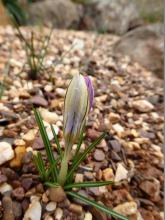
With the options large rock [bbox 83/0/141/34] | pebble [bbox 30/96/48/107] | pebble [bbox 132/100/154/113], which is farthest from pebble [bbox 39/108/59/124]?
large rock [bbox 83/0/141/34]

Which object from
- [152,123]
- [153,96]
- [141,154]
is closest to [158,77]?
[153,96]

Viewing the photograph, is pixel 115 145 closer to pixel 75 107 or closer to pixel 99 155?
pixel 99 155

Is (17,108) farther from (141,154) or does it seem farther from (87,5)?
(87,5)

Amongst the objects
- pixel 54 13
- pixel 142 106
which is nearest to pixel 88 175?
pixel 142 106

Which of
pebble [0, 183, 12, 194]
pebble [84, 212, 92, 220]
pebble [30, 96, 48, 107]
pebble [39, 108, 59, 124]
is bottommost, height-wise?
pebble [84, 212, 92, 220]

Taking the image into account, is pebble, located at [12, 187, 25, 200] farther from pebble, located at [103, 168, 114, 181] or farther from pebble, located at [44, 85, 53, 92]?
pebble, located at [44, 85, 53, 92]

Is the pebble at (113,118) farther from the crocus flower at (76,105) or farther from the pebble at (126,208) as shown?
the crocus flower at (76,105)
